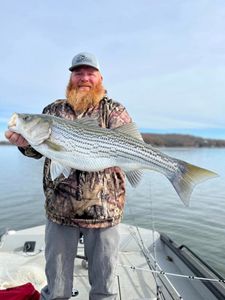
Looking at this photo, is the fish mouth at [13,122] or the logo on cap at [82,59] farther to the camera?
the logo on cap at [82,59]

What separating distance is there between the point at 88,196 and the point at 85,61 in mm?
1357

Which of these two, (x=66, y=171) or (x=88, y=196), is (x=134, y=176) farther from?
(x=66, y=171)

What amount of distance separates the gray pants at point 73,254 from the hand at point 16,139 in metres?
0.83

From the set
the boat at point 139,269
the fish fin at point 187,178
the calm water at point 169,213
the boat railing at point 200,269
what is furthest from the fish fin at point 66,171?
the calm water at point 169,213

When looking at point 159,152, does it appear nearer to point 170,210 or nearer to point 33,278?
point 33,278

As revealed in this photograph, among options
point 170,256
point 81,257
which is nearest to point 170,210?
point 170,256

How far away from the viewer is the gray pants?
143 inches

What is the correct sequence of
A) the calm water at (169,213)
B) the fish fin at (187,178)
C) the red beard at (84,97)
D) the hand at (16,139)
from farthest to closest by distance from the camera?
the calm water at (169,213) < the red beard at (84,97) < the hand at (16,139) < the fish fin at (187,178)

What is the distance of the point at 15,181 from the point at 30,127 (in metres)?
21.7

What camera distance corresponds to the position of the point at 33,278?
204 inches

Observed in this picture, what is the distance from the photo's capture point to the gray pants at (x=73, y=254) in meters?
3.63

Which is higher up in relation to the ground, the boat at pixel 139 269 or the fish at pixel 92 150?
the fish at pixel 92 150

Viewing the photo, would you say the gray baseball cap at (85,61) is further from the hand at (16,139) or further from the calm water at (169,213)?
the calm water at (169,213)

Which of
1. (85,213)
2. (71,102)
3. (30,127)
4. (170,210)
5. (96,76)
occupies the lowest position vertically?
(170,210)
